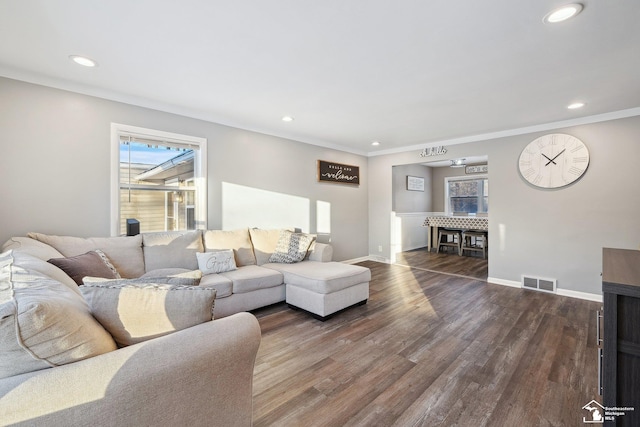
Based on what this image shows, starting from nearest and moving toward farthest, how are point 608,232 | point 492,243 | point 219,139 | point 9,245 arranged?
point 9,245
point 608,232
point 219,139
point 492,243

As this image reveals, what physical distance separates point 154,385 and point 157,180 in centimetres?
309

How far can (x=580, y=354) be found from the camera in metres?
2.27

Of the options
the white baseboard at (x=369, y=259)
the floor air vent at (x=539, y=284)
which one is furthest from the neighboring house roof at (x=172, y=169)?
the floor air vent at (x=539, y=284)

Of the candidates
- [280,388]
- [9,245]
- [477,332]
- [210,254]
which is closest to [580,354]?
[477,332]

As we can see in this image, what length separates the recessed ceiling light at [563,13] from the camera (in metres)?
1.63

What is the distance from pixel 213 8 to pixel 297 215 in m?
3.36

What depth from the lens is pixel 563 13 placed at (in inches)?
66.4

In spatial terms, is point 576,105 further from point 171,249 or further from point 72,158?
point 72,158

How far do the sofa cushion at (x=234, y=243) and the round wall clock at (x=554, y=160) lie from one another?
13.6 ft

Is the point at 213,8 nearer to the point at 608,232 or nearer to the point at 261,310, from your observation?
the point at 261,310

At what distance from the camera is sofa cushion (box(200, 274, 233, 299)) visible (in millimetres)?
2747

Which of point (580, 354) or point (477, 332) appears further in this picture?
point (477, 332)

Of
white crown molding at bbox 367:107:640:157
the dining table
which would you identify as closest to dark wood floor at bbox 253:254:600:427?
white crown molding at bbox 367:107:640:157

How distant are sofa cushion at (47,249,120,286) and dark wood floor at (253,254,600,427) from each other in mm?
1433
